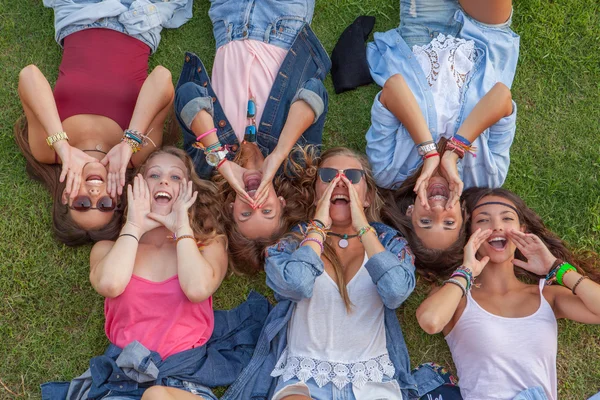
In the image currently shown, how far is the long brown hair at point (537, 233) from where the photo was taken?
16.1ft

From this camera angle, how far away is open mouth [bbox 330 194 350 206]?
186 inches

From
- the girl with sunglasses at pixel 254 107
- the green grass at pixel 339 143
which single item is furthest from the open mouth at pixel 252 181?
the green grass at pixel 339 143

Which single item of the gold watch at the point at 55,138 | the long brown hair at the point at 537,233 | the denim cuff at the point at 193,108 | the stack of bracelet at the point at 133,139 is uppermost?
the denim cuff at the point at 193,108

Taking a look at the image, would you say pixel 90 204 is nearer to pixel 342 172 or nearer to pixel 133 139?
pixel 133 139

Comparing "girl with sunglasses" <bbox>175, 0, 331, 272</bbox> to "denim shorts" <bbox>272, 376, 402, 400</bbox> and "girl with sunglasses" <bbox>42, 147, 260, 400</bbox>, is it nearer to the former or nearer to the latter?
"girl with sunglasses" <bbox>42, 147, 260, 400</bbox>

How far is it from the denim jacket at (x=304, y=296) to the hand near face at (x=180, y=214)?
2.30ft

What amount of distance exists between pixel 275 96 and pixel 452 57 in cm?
146

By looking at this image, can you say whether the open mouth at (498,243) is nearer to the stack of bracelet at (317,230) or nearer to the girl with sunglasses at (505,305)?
the girl with sunglasses at (505,305)

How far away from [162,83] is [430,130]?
7.11 ft

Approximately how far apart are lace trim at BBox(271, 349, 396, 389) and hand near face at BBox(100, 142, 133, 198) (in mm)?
1868

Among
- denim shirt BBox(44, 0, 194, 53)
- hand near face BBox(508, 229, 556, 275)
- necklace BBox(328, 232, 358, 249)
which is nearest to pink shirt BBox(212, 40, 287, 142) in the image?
denim shirt BBox(44, 0, 194, 53)

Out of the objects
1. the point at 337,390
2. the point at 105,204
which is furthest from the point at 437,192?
the point at 105,204

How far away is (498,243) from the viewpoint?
15.6ft

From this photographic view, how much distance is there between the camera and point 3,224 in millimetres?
5191
